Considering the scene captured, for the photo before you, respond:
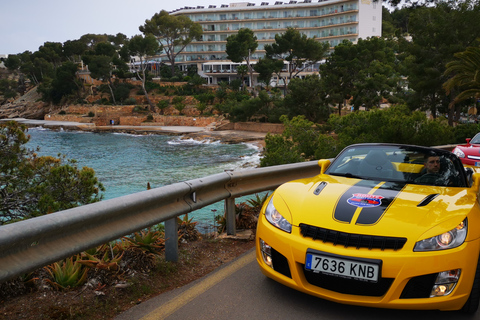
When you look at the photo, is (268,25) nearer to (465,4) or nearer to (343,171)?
(465,4)

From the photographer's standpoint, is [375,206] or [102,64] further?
[102,64]

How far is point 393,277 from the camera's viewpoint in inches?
126

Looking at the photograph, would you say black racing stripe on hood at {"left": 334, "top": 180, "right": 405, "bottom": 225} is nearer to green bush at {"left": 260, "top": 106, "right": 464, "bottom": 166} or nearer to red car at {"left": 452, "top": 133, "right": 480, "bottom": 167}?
red car at {"left": 452, "top": 133, "right": 480, "bottom": 167}

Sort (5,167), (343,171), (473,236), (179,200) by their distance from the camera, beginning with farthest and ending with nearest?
(5,167) < (343,171) < (179,200) < (473,236)

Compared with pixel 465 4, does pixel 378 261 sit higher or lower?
lower

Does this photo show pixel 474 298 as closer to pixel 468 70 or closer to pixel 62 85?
pixel 468 70

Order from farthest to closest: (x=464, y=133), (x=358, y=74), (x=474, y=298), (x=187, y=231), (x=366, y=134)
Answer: (x=358, y=74) → (x=464, y=133) → (x=366, y=134) → (x=187, y=231) → (x=474, y=298)

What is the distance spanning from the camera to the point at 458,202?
3922 millimetres

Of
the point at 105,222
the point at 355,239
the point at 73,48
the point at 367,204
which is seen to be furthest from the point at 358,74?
the point at 73,48

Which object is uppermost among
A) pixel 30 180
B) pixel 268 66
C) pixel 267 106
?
pixel 268 66

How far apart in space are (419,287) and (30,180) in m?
9.89

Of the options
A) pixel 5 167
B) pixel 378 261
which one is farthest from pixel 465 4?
pixel 378 261

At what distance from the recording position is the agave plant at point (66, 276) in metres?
3.88

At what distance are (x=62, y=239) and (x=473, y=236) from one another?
3.12 meters
